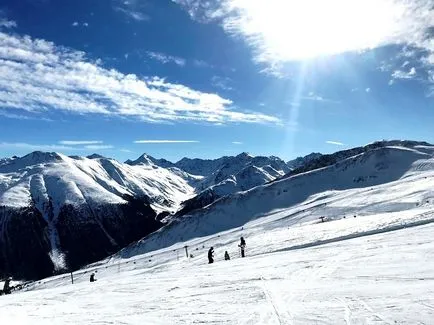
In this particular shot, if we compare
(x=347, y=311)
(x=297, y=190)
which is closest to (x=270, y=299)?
(x=347, y=311)

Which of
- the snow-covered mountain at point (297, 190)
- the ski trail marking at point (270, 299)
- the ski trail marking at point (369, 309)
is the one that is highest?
the snow-covered mountain at point (297, 190)

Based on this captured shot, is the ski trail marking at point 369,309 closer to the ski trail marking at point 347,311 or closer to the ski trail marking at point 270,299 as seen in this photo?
the ski trail marking at point 347,311

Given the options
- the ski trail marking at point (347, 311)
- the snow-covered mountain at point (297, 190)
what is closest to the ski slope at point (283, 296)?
the ski trail marking at point (347, 311)

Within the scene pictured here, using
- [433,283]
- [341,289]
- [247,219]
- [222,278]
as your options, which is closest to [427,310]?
[433,283]

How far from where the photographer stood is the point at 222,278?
72.7ft

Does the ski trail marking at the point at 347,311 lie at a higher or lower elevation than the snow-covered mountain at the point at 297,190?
lower

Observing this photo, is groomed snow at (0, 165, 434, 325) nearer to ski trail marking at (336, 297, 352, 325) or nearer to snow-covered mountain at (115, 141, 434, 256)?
ski trail marking at (336, 297, 352, 325)

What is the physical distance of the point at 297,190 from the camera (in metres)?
171

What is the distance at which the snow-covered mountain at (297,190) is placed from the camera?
154 metres

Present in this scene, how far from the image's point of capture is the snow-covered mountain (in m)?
154

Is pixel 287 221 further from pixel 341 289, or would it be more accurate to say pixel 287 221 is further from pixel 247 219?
pixel 341 289

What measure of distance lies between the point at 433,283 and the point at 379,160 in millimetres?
170838

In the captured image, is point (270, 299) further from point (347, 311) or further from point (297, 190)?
point (297, 190)

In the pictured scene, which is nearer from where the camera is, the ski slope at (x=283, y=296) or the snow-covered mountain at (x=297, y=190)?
the ski slope at (x=283, y=296)
